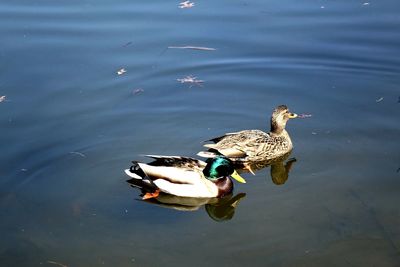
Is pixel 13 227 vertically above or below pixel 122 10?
below

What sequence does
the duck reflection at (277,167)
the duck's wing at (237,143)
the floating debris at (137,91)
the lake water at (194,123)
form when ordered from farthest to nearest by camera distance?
the floating debris at (137,91) < the duck's wing at (237,143) < the duck reflection at (277,167) < the lake water at (194,123)

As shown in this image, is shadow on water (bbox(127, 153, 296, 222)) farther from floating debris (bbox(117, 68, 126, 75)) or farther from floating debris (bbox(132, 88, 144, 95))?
floating debris (bbox(117, 68, 126, 75))

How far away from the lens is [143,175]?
335 inches

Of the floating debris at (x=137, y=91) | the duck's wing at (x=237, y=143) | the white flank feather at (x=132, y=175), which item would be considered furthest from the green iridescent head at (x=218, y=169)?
the floating debris at (x=137, y=91)

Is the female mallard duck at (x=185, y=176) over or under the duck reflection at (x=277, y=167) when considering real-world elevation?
over

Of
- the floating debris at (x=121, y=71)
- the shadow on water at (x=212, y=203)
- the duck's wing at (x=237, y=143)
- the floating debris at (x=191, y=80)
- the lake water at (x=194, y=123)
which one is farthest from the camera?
the floating debris at (x=121, y=71)

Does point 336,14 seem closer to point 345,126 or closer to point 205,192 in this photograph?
point 345,126

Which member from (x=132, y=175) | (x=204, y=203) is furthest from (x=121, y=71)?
(x=204, y=203)

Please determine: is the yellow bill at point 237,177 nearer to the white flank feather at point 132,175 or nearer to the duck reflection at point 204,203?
the duck reflection at point 204,203

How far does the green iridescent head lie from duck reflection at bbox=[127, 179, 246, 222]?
27 cm

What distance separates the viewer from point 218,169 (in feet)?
28.1

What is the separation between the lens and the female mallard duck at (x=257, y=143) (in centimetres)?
919

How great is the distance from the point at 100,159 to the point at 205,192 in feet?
5.16

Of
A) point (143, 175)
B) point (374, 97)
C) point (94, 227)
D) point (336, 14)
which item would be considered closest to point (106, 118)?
point (143, 175)
